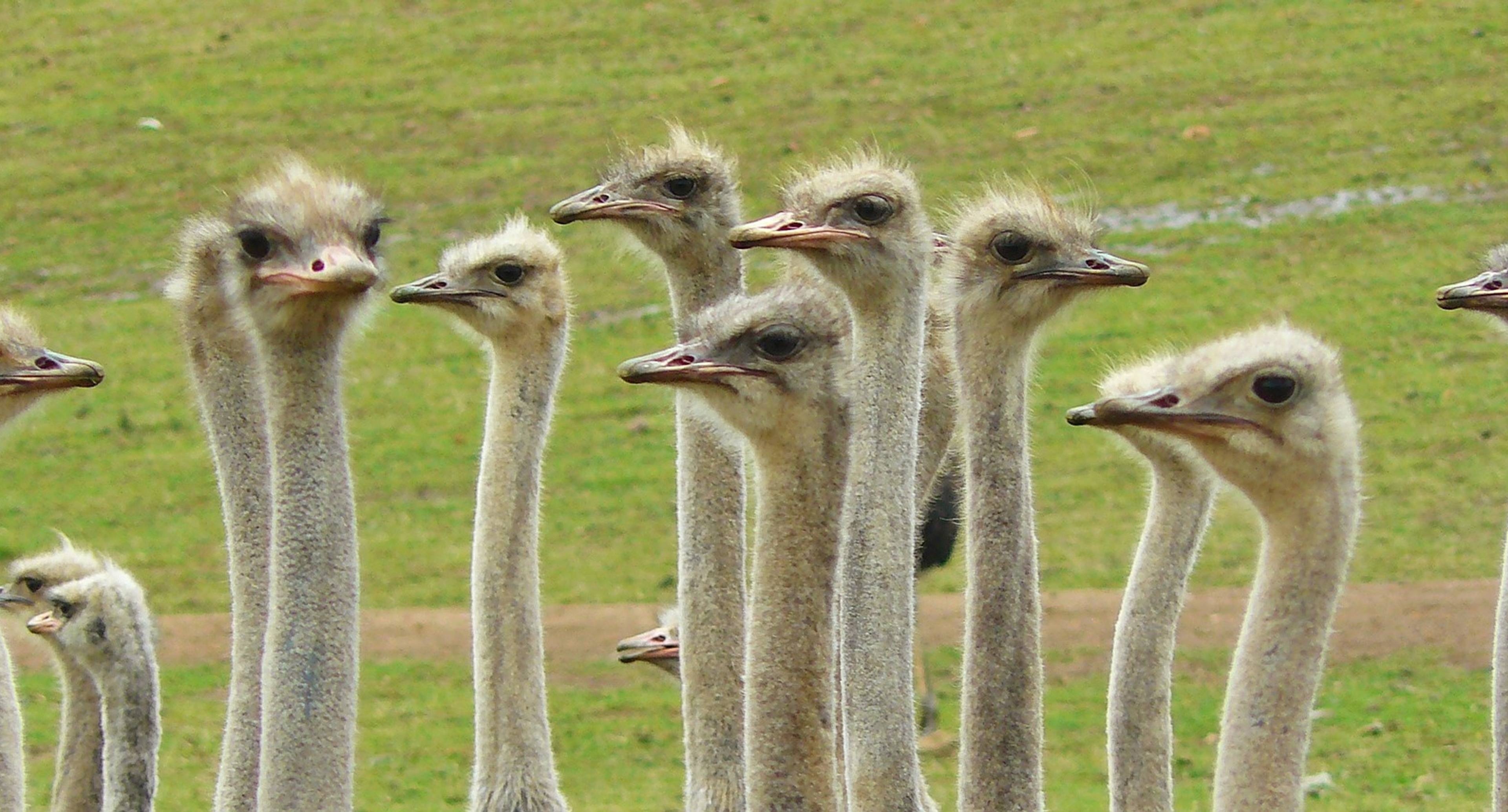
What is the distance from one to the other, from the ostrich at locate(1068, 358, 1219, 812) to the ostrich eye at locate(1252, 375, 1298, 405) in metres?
0.74

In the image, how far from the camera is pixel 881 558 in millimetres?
4762

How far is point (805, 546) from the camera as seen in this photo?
173 inches

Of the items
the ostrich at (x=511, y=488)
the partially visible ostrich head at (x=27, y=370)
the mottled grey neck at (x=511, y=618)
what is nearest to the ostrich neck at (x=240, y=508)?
the partially visible ostrich head at (x=27, y=370)

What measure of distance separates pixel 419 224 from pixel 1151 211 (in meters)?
6.49

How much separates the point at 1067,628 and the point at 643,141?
9.98 m

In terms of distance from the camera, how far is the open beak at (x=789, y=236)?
509cm

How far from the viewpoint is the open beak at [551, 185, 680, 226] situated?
6.07 meters

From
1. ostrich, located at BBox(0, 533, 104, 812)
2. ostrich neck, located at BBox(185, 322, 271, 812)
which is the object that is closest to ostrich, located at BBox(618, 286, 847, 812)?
ostrich neck, located at BBox(185, 322, 271, 812)

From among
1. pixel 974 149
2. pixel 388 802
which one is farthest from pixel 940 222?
pixel 974 149

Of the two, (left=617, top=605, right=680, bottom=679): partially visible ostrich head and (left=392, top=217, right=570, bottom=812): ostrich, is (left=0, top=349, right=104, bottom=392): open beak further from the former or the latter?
(left=617, top=605, right=680, bottom=679): partially visible ostrich head

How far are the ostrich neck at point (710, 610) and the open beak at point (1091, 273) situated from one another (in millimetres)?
812

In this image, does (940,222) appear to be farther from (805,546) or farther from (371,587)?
(371,587)

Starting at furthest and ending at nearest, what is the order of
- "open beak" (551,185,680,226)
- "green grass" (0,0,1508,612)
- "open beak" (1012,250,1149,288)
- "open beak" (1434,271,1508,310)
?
"green grass" (0,0,1508,612) < "open beak" (551,185,680,226) < "open beak" (1012,250,1149,288) < "open beak" (1434,271,1508,310)

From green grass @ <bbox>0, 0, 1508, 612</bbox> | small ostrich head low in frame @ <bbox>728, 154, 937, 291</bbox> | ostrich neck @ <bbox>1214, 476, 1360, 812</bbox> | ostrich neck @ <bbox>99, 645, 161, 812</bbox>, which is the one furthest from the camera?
green grass @ <bbox>0, 0, 1508, 612</bbox>
